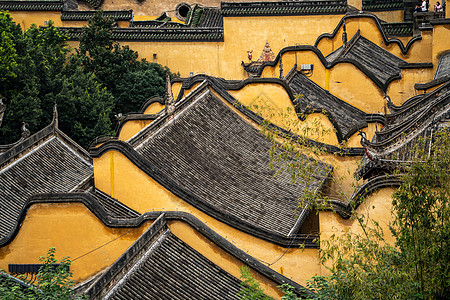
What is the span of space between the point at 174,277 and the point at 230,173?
825 cm

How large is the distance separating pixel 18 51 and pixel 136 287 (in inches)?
967

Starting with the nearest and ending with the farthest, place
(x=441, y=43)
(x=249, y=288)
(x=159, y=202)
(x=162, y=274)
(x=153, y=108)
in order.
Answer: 1. (x=249, y=288)
2. (x=162, y=274)
3. (x=159, y=202)
4. (x=153, y=108)
5. (x=441, y=43)

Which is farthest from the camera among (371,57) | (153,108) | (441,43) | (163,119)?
(371,57)

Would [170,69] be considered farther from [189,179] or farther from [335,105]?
[189,179]

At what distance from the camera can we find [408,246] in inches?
664

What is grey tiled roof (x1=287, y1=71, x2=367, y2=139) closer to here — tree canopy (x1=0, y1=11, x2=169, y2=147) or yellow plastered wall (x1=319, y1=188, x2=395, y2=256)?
tree canopy (x1=0, y1=11, x2=169, y2=147)

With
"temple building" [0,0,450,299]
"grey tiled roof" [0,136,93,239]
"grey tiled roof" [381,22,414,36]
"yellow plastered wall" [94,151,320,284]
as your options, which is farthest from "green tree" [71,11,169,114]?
"yellow plastered wall" [94,151,320,284]

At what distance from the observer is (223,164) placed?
94.6ft

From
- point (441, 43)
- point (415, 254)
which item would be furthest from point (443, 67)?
point (415, 254)

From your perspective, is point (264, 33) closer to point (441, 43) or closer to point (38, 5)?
point (38, 5)

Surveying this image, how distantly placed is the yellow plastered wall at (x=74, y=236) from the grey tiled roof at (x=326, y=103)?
14.6 meters

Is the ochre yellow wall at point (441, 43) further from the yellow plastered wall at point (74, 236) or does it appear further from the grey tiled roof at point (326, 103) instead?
the yellow plastered wall at point (74, 236)

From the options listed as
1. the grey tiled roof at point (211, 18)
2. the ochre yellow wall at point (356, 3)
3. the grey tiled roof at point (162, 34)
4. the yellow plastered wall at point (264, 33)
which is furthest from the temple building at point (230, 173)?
the grey tiled roof at point (211, 18)

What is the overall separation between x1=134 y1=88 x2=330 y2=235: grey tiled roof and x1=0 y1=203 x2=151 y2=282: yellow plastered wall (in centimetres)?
303
